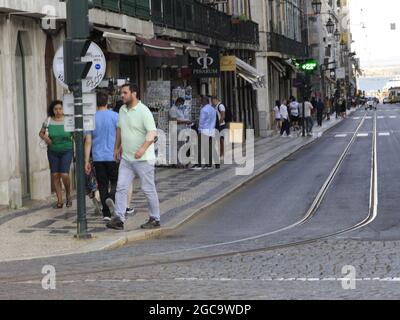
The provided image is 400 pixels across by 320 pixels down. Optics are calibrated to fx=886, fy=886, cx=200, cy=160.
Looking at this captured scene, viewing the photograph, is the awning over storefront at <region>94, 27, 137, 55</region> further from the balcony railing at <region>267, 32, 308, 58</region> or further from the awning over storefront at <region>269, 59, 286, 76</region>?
the awning over storefront at <region>269, 59, 286, 76</region>

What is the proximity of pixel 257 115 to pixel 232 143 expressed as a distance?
13827 mm

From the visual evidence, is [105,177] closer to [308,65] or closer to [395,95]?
[308,65]

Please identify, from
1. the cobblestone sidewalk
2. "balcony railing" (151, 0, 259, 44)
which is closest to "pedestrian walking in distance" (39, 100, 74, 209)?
the cobblestone sidewalk

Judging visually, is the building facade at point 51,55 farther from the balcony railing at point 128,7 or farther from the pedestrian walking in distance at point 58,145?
the pedestrian walking in distance at point 58,145

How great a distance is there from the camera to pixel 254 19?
43.3 meters

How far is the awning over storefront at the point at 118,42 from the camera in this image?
58.5ft

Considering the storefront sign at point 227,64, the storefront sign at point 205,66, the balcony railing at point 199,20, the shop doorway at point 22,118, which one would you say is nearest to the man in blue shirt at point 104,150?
the shop doorway at point 22,118

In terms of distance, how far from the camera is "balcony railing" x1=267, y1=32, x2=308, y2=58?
4478cm

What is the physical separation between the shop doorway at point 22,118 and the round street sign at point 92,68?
3269 mm

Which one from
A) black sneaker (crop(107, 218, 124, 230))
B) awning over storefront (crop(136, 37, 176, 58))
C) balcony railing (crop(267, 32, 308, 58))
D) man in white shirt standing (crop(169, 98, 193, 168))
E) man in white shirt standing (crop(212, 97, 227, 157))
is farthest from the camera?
balcony railing (crop(267, 32, 308, 58))

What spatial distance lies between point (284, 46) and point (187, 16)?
2159 centimetres

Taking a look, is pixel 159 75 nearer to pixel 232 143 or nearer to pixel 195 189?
pixel 232 143

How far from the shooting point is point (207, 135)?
72.8ft

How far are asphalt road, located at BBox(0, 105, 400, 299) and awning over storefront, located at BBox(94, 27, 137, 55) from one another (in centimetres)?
432
